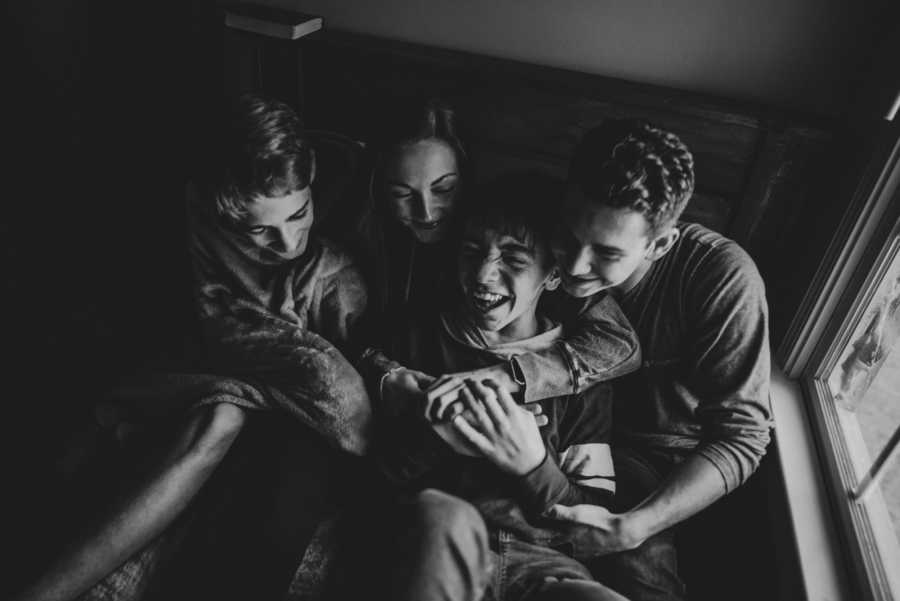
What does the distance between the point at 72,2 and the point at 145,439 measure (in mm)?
1497

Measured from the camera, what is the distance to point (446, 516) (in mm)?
882

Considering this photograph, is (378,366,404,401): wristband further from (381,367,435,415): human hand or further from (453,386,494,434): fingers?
(453,386,494,434): fingers

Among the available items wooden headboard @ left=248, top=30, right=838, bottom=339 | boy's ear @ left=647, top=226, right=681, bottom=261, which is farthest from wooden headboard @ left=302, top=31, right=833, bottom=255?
boy's ear @ left=647, top=226, right=681, bottom=261

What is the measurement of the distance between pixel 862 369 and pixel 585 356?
585mm

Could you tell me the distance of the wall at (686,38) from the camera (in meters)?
1.30

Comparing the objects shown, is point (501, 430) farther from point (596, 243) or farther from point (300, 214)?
point (300, 214)

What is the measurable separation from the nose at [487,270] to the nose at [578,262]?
11cm

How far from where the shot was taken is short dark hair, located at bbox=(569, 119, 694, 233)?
930 millimetres

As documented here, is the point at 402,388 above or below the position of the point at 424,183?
below

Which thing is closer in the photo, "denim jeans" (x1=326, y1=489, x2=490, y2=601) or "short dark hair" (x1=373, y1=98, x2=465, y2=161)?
"denim jeans" (x1=326, y1=489, x2=490, y2=601)

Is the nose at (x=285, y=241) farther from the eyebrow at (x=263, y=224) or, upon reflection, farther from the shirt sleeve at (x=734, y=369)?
the shirt sleeve at (x=734, y=369)

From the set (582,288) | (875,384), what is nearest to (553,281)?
(582,288)

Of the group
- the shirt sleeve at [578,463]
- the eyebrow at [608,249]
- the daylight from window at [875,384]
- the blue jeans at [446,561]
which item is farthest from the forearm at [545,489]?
the daylight from window at [875,384]

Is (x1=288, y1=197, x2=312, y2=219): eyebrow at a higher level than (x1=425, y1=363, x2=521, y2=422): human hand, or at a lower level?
higher
